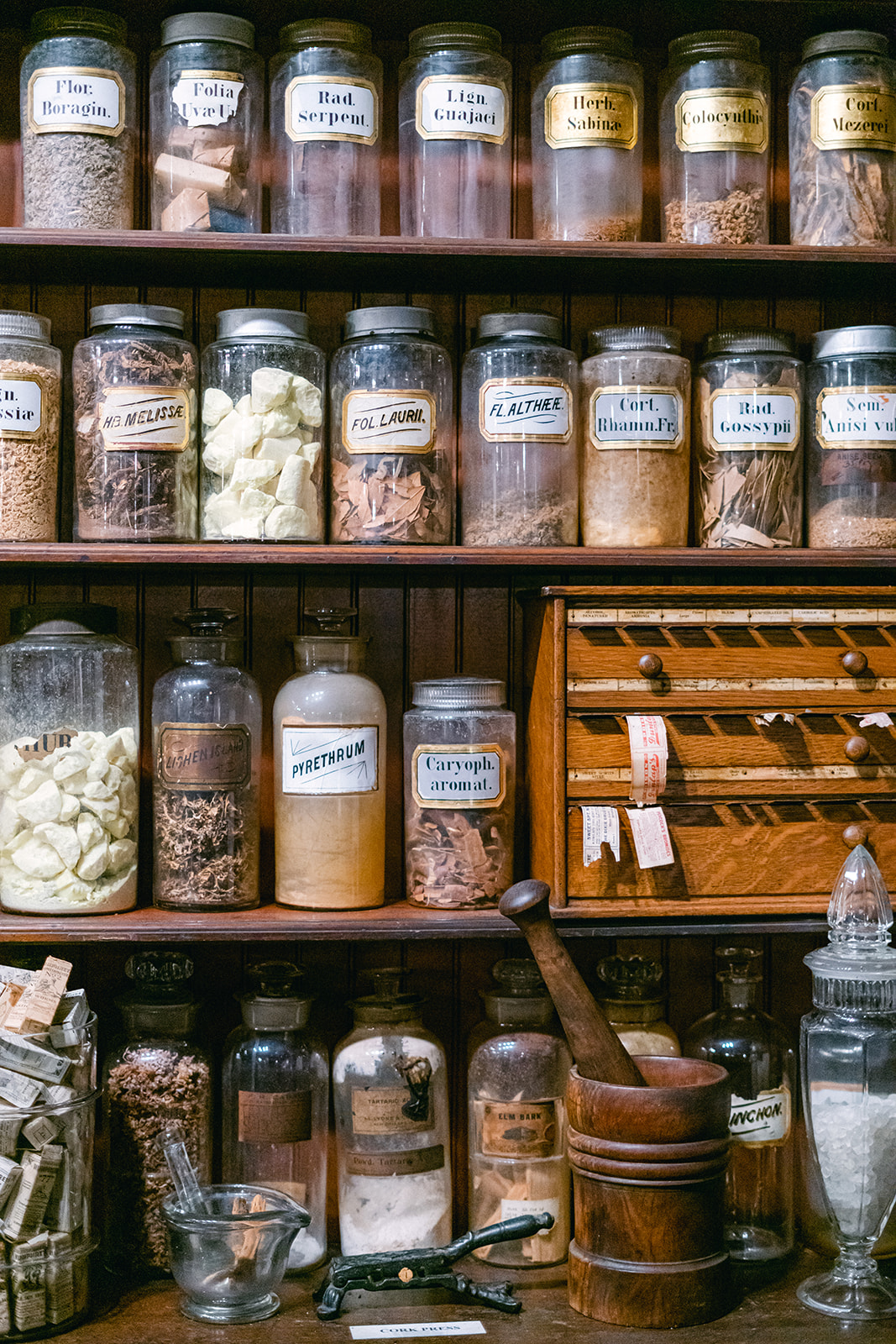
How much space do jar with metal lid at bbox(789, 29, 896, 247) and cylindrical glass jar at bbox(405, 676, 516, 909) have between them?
0.76 meters

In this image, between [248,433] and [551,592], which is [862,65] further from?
[248,433]

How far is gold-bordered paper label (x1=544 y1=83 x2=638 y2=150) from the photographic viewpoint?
168 cm

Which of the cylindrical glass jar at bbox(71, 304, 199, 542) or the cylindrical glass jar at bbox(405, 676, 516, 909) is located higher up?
the cylindrical glass jar at bbox(71, 304, 199, 542)

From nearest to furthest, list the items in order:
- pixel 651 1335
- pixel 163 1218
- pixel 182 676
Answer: pixel 651 1335
pixel 163 1218
pixel 182 676

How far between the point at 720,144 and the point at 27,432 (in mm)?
951

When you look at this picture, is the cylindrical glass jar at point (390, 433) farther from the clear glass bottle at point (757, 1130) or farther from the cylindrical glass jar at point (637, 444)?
the clear glass bottle at point (757, 1130)

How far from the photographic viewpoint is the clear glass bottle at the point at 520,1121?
5.45ft

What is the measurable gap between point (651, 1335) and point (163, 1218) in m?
0.60

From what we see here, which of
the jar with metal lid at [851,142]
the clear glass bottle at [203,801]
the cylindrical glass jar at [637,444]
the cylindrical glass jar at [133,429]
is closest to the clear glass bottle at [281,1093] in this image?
the clear glass bottle at [203,801]

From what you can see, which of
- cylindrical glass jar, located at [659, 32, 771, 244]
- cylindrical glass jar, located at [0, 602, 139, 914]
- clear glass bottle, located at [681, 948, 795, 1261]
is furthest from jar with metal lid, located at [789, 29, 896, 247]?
cylindrical glass jar, located at [0, 602, 139, 914]

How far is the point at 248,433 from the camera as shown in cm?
164

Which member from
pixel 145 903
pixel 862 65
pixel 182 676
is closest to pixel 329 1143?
pixel 145 903

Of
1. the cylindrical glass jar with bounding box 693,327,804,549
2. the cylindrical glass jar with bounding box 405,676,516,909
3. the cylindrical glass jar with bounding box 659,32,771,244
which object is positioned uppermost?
the cylindrical glass jar with bounding box 659,32,771,244

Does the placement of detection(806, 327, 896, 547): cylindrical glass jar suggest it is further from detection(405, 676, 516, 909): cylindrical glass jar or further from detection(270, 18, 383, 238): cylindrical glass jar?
detection(270, 18, 383, 238): cylindrical glass jar
